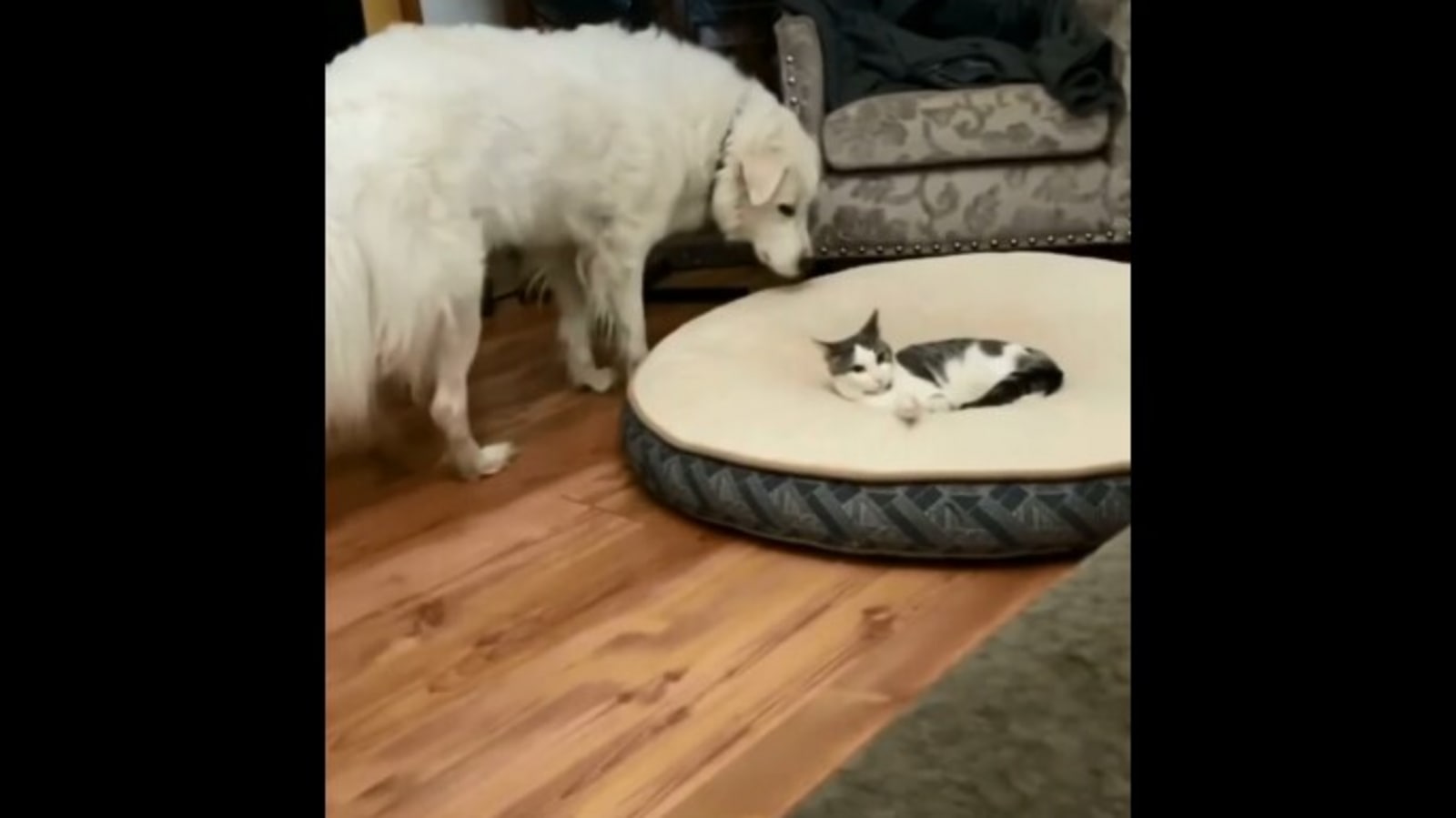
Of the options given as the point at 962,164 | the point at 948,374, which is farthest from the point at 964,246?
the point at 948,374

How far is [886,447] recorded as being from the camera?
2188 mm

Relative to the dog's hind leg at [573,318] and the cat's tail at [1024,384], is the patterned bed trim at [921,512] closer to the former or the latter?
the cat's tail at [1024,384]

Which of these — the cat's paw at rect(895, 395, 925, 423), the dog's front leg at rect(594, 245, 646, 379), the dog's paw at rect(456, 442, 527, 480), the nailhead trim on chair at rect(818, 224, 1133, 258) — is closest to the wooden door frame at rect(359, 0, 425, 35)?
the dog's front leg at rect(594, 245, 646, 379)

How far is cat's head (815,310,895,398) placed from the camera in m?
2.57

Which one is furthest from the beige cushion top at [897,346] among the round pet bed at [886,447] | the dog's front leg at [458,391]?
the dog's front leg at [458,391]

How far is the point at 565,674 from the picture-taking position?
1.94 meters

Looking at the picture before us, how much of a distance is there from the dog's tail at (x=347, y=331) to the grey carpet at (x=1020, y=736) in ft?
4.47

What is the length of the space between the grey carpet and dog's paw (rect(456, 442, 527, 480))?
163cm

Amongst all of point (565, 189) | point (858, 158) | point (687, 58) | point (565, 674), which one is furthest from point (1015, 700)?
point (858, 158)

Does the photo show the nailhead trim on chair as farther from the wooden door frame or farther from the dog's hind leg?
the wooden door frame

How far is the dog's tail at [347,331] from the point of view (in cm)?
222
